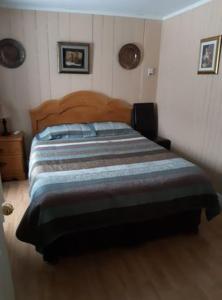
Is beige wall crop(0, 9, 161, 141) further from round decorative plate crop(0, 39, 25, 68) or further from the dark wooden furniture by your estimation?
the dark wooden furniture

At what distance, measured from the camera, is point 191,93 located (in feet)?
10.3

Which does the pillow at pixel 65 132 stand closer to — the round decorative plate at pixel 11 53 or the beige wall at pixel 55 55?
the beige wall at pixel 55 55

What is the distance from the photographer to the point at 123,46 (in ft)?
11.9

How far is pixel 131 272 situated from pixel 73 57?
2866 millimetres

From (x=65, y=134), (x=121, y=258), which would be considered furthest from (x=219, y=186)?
(x=65, y=134)

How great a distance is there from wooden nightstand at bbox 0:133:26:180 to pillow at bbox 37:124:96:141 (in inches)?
Answer: 11.6

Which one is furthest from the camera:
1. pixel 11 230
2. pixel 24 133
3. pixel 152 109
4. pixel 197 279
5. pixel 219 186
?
pixel 152 109

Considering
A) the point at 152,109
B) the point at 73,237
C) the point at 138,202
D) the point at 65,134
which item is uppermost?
the point at 152,109

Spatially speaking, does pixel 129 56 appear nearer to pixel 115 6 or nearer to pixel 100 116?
pixel 115 6

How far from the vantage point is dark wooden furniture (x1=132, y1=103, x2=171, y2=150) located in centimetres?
387

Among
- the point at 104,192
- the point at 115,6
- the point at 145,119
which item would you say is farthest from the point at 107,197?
the point at 115,6

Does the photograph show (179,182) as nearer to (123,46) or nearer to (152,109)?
(152,109)

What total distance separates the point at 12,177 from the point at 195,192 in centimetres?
245

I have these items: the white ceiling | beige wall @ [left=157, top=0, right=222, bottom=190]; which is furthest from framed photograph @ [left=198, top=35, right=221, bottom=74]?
the white ceiling
